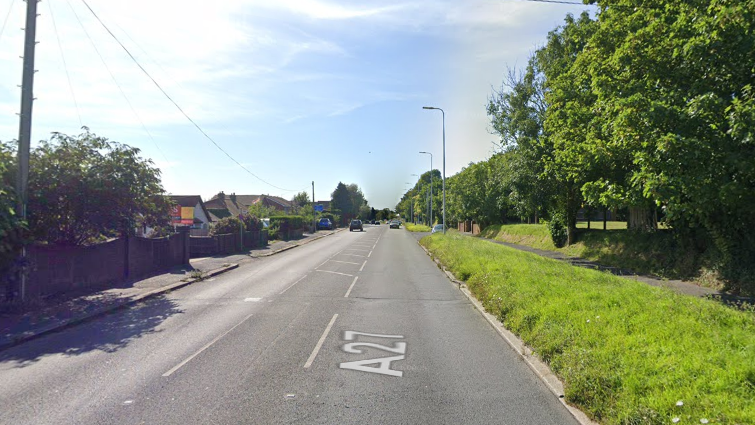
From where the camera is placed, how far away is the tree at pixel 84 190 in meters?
11.4

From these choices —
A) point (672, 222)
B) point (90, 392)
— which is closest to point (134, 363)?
point (90, 392)

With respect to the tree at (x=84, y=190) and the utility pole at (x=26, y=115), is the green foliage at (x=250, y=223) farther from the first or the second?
the utility pole at (x=26, y=115)

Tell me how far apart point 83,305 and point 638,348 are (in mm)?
11197

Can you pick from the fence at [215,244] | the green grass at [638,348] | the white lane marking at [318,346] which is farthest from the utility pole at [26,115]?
the fence at [215,244]

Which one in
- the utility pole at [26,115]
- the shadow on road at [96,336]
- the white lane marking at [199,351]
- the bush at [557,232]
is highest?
the utility pole at [26,115]

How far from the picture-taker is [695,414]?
3916 millimetres

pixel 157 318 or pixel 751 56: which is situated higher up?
pixel 751 56

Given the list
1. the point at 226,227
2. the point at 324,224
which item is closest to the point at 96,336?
the point at 226,227

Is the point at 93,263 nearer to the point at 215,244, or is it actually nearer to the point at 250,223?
the point at 215,244

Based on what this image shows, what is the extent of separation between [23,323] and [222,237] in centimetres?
1686

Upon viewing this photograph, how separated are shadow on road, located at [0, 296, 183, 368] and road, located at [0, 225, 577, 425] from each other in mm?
35

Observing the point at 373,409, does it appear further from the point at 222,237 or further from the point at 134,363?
the point at 222,237

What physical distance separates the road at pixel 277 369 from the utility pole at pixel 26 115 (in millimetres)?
3068

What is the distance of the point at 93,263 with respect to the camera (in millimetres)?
13312
